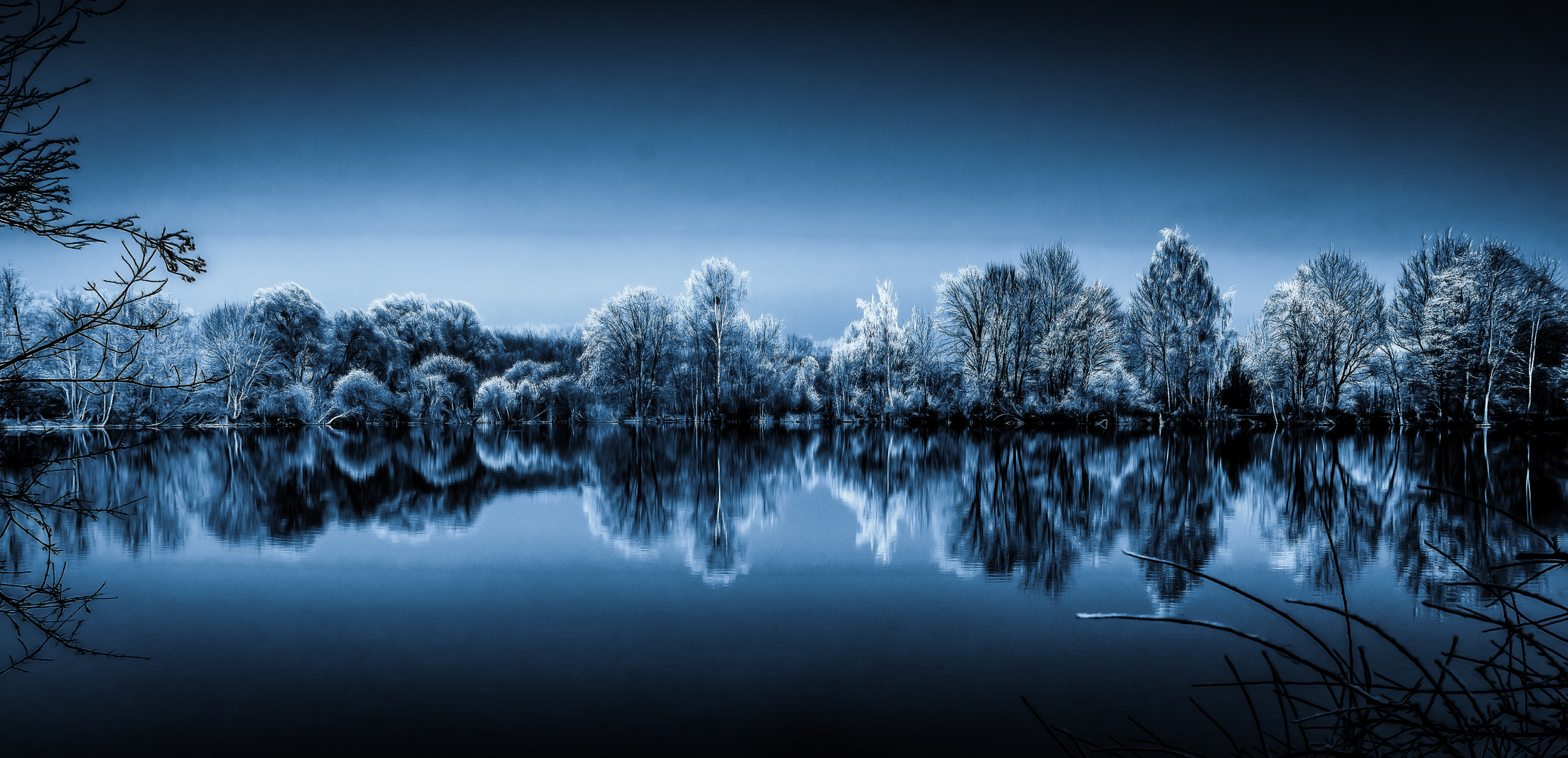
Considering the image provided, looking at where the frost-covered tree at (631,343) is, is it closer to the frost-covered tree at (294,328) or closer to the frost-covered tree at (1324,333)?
the frost-covered tree at (294,328)

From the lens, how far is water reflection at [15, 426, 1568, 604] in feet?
27.5

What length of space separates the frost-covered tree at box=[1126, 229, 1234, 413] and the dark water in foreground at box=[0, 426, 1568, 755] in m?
24.1

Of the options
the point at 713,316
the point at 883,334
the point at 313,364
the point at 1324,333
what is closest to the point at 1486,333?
the point at 1324,333

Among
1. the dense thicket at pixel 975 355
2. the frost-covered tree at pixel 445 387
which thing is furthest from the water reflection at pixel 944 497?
the frost-covered tree at pixel 445 387

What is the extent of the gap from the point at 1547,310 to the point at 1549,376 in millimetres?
3079

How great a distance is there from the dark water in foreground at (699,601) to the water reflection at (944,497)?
3.9 inches

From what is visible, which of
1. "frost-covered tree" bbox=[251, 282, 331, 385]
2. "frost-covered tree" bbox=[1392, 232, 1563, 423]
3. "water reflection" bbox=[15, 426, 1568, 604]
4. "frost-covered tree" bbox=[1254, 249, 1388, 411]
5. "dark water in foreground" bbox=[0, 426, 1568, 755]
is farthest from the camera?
"frost-covered tree" bbox=[251, 282, 331, 385]

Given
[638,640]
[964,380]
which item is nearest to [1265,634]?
[638,640]

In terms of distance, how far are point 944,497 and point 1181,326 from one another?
1250 inches

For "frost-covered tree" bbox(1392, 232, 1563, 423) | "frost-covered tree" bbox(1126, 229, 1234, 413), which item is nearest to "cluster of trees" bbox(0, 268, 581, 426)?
"frost-covered tree" bbox(1126, 229, 1234, 413)

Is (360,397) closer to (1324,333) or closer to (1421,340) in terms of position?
(1324,333)

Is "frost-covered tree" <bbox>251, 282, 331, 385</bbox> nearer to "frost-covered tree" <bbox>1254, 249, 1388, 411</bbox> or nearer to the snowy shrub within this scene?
the snowy shrub

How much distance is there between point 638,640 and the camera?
567cm

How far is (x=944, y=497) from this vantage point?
12484 mm
